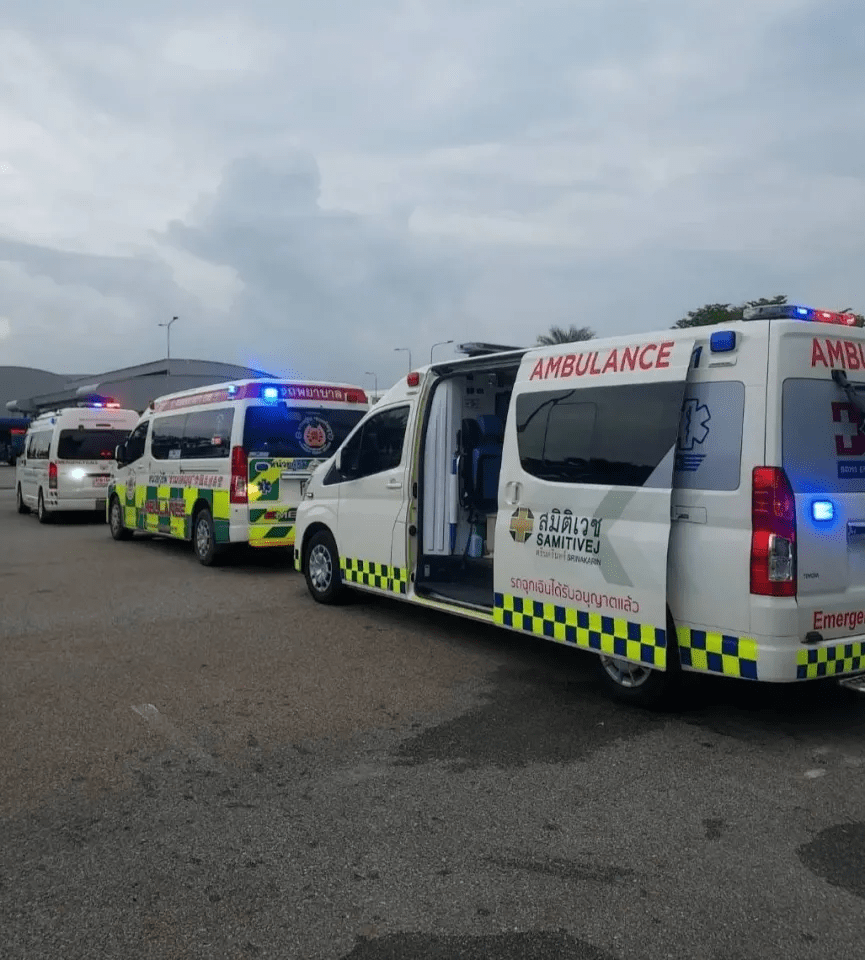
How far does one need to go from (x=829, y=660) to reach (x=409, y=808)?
7.63 ft

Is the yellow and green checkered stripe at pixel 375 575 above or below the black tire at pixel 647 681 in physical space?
above

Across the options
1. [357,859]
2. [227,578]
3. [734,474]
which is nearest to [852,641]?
[734,474]

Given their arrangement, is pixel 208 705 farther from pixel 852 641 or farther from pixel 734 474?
pixel 852 641

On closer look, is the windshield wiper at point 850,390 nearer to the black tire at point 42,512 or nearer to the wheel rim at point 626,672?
the wheel rim at point 626,672

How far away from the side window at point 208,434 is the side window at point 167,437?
0.79ft

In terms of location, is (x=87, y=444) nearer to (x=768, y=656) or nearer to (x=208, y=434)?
(x=208, y=434)

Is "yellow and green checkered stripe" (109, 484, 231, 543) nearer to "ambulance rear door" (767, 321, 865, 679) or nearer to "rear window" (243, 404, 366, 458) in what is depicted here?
"rear window" (243, 404, 366, 458)

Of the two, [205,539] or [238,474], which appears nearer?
[238,474]

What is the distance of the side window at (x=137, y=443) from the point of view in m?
13.7

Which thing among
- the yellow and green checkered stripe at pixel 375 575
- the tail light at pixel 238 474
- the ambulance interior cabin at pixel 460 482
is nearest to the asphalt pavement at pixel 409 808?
the yellow and green checkered stripe at pixel 375 575

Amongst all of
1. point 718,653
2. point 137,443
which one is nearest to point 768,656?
point 718,653

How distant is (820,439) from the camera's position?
4801 millimetres

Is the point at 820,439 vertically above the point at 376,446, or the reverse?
the point at 376,446

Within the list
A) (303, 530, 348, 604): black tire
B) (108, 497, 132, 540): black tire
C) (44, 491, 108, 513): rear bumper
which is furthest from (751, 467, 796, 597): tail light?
(44, 491, 108, 513): rear bumper
